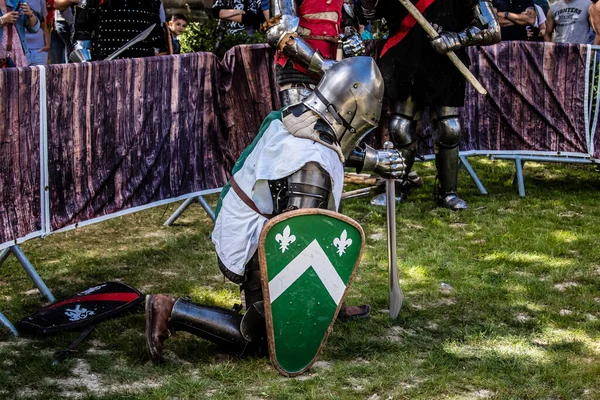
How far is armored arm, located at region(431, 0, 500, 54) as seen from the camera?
605 centimetres

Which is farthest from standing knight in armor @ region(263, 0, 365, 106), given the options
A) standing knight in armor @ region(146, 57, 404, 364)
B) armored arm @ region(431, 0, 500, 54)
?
standing knight in armor @ region(146, 57, 404, 364)

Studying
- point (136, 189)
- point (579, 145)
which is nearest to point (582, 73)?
point (579, 145)

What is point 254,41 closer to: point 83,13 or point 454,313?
point 83,13

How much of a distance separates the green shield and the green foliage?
3310 millimetres

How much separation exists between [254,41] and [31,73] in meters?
2.71

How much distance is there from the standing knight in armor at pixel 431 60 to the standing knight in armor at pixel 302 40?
18.0 inches

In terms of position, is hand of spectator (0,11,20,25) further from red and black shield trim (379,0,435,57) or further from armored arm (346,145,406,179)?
armored arm (346,145,406,179)

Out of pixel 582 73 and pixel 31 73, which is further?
pixel 582 73

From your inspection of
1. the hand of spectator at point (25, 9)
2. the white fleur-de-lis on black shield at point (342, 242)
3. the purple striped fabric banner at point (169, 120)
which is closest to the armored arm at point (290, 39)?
the purple striped fabric banner at point (169, 120)

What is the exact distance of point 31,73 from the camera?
4.53 meters

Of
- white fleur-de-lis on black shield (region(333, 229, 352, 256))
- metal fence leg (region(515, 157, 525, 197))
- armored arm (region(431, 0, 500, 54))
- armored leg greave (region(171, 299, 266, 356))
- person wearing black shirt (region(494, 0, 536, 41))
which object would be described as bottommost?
metal fence leg (region(515, 157, 525, 197))

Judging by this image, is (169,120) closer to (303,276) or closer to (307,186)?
(307,186)

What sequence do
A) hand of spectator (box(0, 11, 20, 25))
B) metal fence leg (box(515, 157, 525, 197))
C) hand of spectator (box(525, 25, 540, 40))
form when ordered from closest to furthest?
hand of spectator (box(0, 11, 20, 25)), metal fence leg (box(515, 157, 525, 197)), hand of spectator (box(525, 25, 540, 40))

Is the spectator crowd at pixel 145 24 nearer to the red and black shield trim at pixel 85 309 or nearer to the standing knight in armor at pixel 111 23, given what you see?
the standing knight in armor at pixel 111 23
